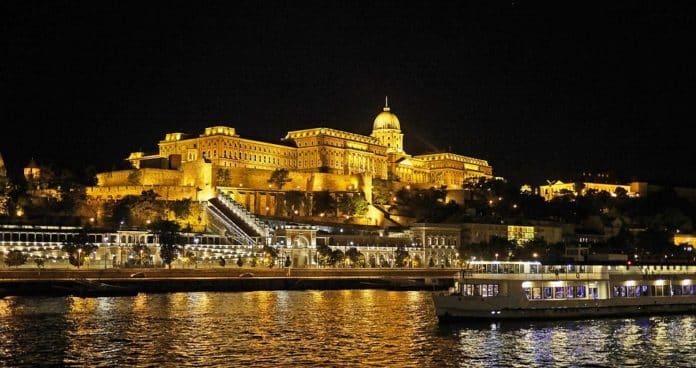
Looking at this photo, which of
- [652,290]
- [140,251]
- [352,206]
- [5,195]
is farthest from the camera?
[352,206]

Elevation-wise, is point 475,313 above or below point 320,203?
below

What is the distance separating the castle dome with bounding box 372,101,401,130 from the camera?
16088 cm

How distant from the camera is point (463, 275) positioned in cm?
4184

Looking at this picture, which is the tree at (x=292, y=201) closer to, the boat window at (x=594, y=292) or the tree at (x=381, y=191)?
the tree at (x=381, y=191)

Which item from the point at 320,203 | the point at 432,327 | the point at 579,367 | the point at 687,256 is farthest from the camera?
the point at 320,203

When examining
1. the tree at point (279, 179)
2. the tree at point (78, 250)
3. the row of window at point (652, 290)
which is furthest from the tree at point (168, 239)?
the row of window at point (652, 290)

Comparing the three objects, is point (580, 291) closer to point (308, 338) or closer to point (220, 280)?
point (308, 338)

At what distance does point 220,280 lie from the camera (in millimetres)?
65500

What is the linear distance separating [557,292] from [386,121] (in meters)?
119

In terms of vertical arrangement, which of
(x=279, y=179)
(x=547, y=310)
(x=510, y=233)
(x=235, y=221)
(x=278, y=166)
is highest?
(x=278, y=166)

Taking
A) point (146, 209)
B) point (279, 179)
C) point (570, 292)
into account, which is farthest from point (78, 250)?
point (279, 179)

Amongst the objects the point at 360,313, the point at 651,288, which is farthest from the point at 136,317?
the point at 651,288

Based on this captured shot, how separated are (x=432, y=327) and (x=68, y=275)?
32.5 metres

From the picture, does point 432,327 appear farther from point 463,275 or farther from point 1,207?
point 1,207
